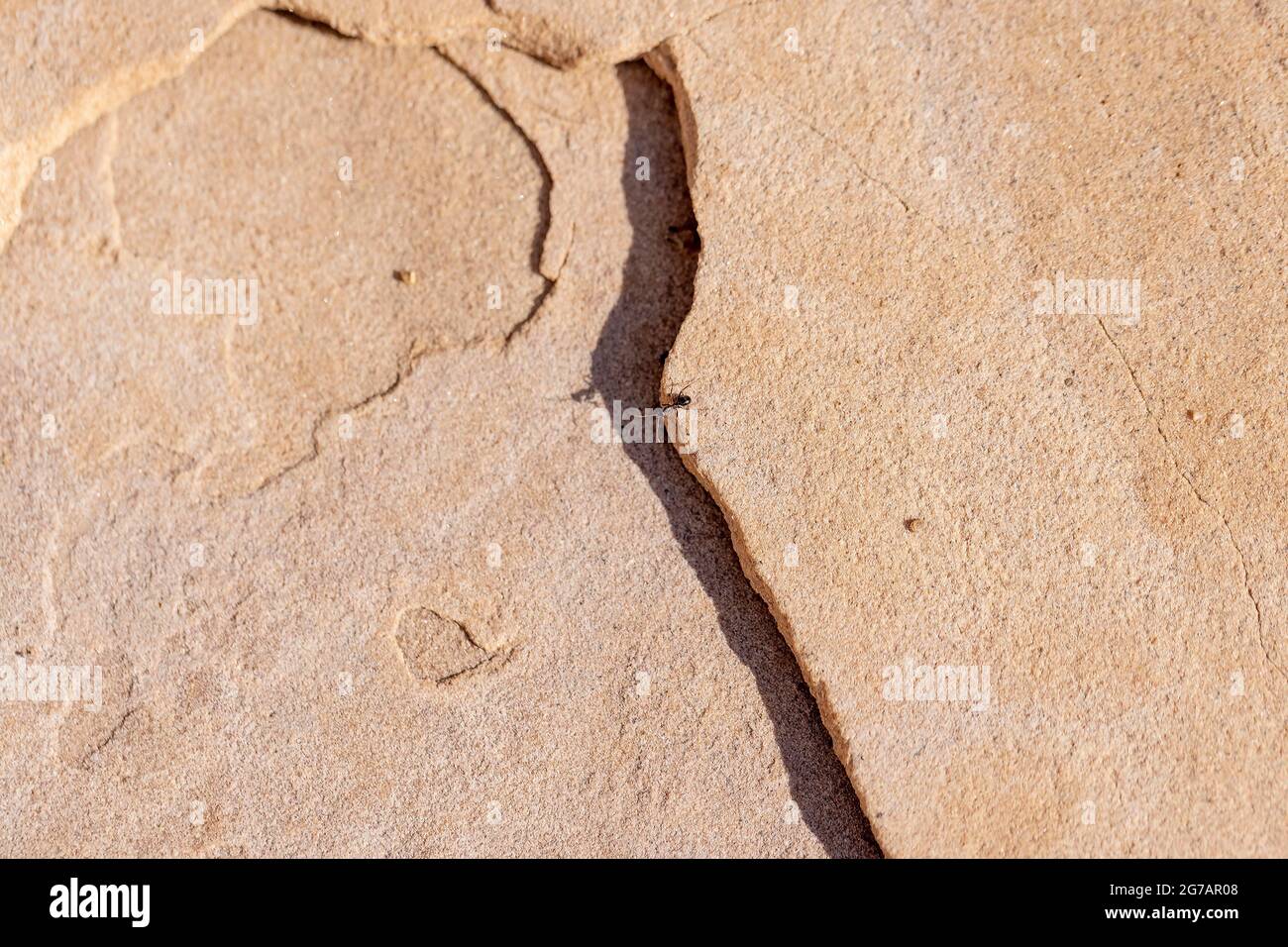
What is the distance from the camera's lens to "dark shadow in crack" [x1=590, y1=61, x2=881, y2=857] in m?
2.44

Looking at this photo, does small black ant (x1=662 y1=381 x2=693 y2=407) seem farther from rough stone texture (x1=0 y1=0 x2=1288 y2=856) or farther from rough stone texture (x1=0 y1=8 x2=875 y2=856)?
rough stone texture (x1=0 y1=8 x2=875 y2=856)

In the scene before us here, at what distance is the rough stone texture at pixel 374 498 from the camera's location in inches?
94.7

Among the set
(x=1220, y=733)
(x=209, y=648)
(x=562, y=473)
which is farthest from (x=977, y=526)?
(x=209, y=648)

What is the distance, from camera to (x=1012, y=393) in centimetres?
240

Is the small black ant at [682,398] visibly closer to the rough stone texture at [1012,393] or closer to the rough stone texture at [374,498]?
the rough stone texture at [1012,393]

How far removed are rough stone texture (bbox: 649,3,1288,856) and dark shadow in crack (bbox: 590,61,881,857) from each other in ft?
0.31

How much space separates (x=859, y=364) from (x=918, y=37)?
78 centimetres

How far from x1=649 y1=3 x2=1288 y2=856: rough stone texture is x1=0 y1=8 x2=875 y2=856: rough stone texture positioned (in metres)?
0.19

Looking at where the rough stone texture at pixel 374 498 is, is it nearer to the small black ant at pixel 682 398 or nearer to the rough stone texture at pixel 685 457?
the rough stone texture at pixel 685 457

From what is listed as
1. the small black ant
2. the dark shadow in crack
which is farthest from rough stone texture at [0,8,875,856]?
the small black ant

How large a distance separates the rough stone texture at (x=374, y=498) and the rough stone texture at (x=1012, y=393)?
187mm

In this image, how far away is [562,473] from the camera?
8.09ft

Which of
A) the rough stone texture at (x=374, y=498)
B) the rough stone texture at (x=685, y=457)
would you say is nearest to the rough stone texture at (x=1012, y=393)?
the rough stone texture at (x=685, y=457)

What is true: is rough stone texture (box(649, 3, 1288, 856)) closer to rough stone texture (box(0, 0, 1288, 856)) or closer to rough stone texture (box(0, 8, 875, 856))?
rough stone texture (box(0, 0, 1288, 856))
